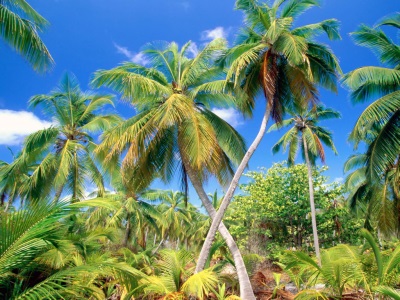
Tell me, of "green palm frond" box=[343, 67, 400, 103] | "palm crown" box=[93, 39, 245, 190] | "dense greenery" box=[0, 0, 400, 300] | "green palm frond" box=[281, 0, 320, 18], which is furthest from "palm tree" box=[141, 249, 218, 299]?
"green palm frond" box=[281, 0, 320, 18]

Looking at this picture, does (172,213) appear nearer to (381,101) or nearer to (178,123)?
(178,123)

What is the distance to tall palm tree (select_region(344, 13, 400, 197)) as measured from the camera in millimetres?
10148

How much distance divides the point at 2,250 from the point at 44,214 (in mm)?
626

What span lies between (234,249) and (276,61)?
699 cm

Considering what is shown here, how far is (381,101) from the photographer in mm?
10273

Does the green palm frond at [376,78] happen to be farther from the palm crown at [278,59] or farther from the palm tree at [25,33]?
the palm tree at [25,33]

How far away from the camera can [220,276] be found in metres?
11.4

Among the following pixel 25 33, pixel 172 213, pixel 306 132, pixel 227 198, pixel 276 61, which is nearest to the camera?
pixel 25 33

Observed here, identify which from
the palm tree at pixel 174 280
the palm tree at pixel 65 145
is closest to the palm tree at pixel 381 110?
the palm tree at pixel 174 280

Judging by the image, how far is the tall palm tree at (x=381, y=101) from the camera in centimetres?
1015

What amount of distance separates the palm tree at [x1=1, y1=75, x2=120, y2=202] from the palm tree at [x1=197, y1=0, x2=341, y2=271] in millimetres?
7759

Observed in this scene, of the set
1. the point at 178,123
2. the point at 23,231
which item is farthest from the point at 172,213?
the point at 23,231

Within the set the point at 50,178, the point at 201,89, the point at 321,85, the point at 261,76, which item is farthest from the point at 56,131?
the point at 321,85

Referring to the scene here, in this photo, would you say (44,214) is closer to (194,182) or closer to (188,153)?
(188,153)
